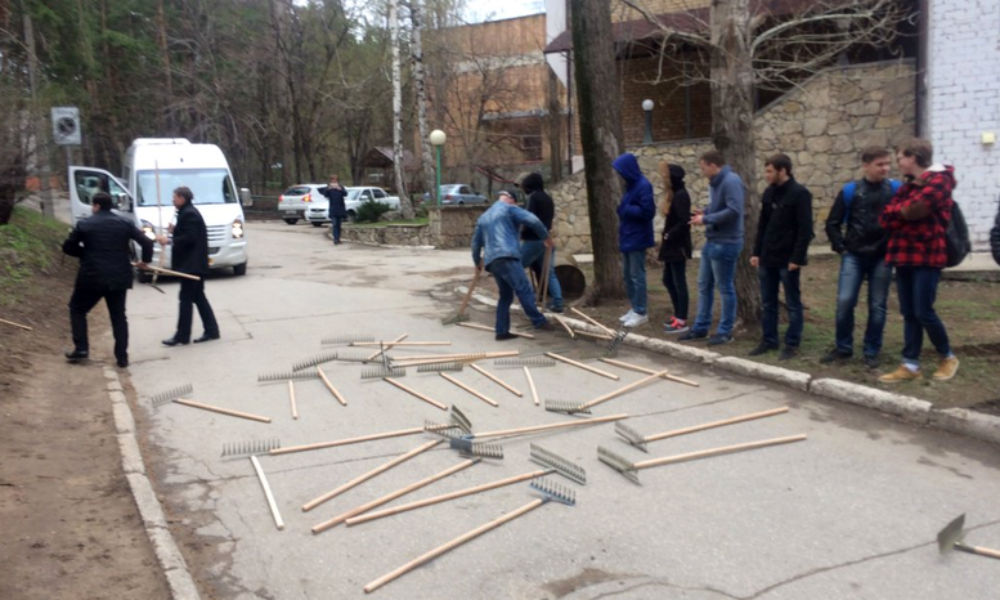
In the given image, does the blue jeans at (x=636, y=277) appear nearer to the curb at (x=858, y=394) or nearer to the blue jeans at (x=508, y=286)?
the curb at (x=858, y=394)

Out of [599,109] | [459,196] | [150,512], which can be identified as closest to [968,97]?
[599,109]

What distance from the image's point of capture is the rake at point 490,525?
394 centimetres

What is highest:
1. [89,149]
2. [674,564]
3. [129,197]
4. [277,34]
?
[277,34]

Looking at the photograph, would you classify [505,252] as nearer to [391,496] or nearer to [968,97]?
[391,496]

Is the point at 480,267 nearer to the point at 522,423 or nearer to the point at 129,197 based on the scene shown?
the point at 522,423

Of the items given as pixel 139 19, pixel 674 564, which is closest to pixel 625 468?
→ pixel 674 564

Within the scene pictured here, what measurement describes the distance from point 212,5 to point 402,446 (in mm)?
41350

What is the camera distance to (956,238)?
20.9ft

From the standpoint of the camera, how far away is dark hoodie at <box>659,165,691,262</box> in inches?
346

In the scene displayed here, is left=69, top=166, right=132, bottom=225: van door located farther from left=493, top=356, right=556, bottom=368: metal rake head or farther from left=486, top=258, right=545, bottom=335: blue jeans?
left=493, top=356, right=556, bottom=368: metal rake head

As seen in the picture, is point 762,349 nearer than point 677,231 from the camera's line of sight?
Yes

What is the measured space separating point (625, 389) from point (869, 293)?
7.33 feet

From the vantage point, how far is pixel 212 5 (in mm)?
41500

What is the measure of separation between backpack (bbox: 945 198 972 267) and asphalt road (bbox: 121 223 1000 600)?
4.53 feet
